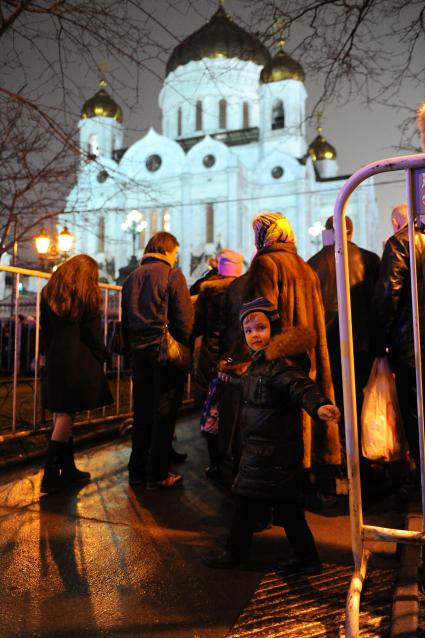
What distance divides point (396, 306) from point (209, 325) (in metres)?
1.71

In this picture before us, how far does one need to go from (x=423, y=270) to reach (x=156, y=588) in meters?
2.34

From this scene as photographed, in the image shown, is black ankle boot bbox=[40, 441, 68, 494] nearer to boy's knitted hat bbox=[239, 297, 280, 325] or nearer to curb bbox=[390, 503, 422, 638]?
boy's knitted hat bbox=[239, 297, 280, 325]

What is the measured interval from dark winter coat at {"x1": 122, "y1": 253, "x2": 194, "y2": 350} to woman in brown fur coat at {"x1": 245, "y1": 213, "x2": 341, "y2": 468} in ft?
3.23

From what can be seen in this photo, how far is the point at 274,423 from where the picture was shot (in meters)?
2.63

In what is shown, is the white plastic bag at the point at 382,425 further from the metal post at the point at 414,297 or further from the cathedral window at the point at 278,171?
the cathedral window at the point at 278,171

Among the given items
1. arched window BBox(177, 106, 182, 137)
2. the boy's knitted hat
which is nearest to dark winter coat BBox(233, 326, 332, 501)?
the boy's knitted hat

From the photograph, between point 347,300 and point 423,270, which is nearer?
point 347,300

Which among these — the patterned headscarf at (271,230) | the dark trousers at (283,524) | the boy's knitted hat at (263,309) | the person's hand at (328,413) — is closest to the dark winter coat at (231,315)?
the patterned headscarf at (271,230)

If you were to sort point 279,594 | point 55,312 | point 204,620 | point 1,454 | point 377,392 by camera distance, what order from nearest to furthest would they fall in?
point 204,620, point 279,594, point 377,392, point 55,312, point 1,454

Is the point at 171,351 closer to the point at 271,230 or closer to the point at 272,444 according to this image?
the point at 271,230

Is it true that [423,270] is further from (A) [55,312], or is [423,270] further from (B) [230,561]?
(A) [55,312]

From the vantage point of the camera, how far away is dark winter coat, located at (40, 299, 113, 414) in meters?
4.16

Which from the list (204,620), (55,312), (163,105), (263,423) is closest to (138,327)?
(55,312)

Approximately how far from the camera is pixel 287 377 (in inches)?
101
